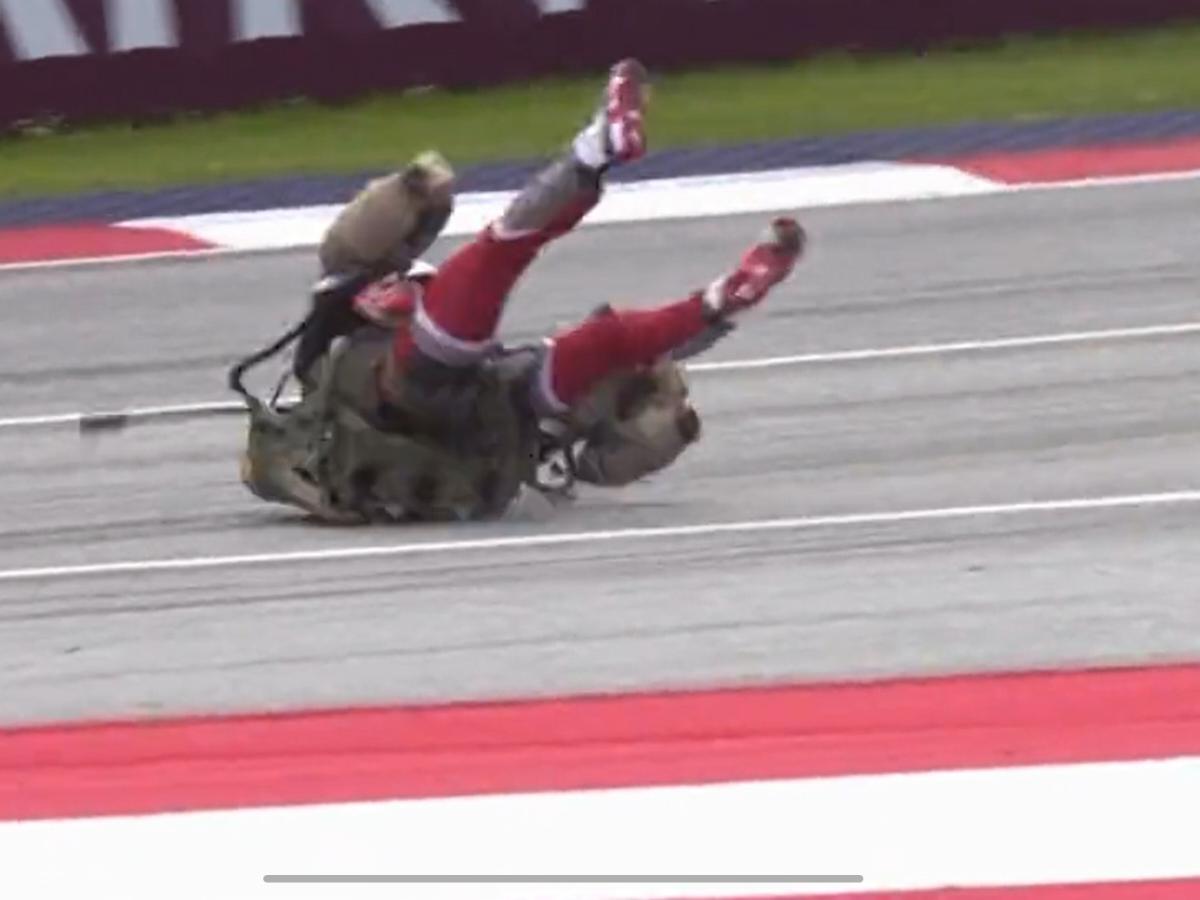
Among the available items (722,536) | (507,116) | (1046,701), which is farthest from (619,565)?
(507,116)

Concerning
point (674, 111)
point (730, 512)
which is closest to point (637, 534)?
point (730, 512)

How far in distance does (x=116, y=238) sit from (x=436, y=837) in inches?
331

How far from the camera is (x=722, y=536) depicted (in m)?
7.59

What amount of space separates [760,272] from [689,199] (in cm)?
571

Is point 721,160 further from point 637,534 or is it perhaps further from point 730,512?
point 637,534

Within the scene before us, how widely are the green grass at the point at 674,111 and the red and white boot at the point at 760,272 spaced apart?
22.6 ft

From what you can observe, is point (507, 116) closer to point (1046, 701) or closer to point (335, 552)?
point (335, 552)

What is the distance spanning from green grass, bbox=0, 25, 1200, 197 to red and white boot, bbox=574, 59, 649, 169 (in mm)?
7101

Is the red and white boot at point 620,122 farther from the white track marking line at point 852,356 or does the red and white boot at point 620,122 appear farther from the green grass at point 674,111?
the green grass at point 674,111

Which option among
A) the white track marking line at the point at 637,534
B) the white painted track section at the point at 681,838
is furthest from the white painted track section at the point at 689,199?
the white painted track section at the point at 681,838

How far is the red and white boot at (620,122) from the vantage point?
7.19 meters

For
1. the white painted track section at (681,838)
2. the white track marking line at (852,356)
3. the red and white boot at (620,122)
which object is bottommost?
the white track marking line at (852,356)

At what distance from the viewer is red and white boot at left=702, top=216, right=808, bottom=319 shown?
24.6 ft

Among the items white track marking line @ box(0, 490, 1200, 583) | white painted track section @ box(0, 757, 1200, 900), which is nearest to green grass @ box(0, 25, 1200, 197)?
Answer: white track marking line @ box(0, 490, 1200, 583)
